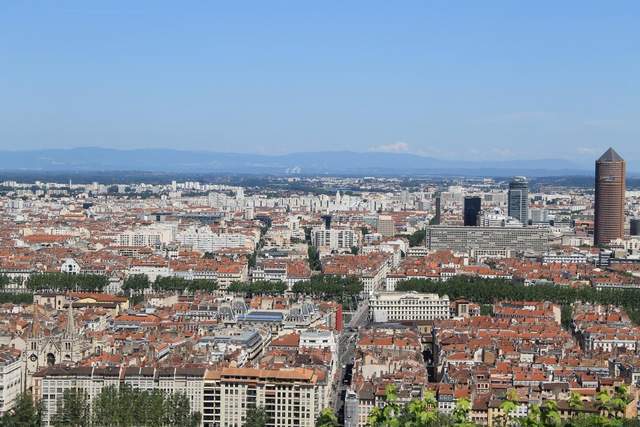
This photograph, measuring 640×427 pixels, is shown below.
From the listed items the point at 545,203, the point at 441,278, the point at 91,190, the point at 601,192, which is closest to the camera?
the point at 441,278

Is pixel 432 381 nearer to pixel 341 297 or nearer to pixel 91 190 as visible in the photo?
pixel 341 297

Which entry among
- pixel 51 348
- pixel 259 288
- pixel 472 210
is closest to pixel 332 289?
pixel 259 288

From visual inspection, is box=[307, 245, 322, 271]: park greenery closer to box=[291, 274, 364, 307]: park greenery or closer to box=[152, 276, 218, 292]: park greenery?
box=[291, 274, 364, 307]: park greenery

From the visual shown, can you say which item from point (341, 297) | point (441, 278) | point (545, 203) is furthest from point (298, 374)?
point (545, 203)

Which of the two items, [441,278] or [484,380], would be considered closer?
[484,380]

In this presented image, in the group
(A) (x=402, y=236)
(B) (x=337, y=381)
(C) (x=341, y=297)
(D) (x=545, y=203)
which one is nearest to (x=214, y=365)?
(B) (x=337, y=381)

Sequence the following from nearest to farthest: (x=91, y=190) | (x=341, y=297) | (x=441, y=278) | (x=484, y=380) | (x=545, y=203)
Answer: (x=484, y=380), (x=341, y=297), (x=441, y=278), (x=545, y=203), (x=91, y=190)
